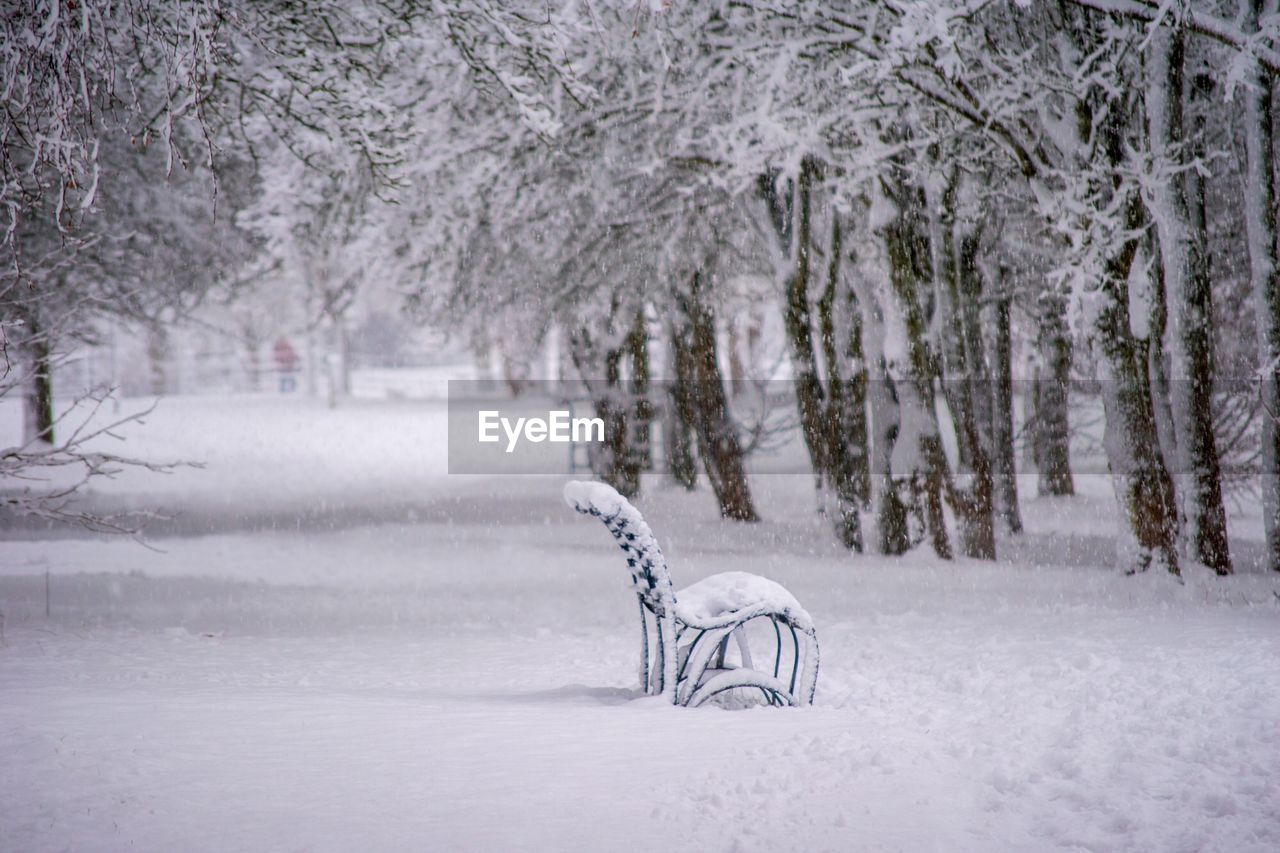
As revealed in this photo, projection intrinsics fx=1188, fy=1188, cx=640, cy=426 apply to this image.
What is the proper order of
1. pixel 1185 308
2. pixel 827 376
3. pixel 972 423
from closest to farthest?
1. pixel 1185 308
2. pixel 972 423
3. pixel 827 376

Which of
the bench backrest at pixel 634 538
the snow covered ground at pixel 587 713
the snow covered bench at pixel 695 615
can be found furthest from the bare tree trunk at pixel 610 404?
the bench backrest at pixel 634 538

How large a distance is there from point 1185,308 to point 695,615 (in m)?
8.22

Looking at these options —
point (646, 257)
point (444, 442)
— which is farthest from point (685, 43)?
point (444, 442)

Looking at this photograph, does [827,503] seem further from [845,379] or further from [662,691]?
[662,691]

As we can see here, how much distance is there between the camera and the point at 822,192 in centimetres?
1636

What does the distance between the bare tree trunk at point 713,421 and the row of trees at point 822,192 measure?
0.06 meters

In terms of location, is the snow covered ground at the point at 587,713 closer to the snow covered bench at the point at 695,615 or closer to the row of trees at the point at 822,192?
the snow covered bench at the point at 695,615

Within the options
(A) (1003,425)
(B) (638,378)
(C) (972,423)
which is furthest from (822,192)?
(B) (638,378)

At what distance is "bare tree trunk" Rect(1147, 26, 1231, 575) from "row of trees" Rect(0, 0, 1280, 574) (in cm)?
3

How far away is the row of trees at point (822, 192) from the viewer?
1031 cm

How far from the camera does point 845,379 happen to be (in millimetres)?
16297

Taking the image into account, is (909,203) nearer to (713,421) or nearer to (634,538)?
(713,421)
